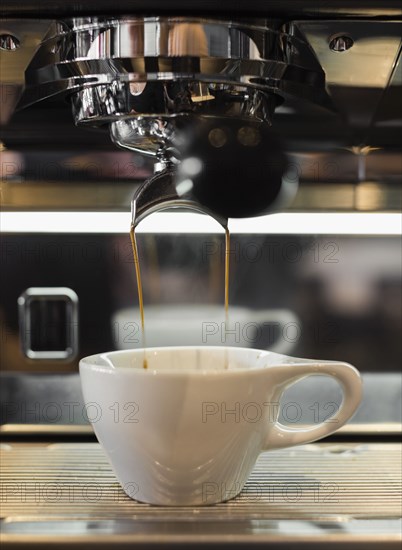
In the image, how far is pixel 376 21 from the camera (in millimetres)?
486

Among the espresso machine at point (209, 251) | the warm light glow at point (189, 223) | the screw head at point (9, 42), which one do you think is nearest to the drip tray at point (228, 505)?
the espresso machine at point (209, 251)

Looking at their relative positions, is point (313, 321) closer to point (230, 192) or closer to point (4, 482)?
point (230, 192)

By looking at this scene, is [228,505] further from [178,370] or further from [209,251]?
[209,251]

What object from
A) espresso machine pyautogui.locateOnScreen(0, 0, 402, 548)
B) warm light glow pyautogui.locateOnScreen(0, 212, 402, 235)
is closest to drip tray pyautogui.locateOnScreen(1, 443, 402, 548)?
espresso machine pyautogui.locateOnScreen(0, 0, 402, 548)

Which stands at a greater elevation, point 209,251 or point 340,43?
point 340,43

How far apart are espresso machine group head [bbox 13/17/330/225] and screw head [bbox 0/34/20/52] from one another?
0.05 ft

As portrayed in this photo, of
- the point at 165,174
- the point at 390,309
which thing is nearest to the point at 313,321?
the point at 390,309

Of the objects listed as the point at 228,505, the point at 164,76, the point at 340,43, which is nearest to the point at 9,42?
the point at 164,76

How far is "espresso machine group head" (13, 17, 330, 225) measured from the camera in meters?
0.47

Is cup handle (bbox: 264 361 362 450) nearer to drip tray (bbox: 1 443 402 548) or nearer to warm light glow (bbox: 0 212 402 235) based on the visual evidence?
drip tray (bbox: 1 443 402 548)

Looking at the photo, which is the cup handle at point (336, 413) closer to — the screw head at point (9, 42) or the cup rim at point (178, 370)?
the cup rim at point (178, 370)

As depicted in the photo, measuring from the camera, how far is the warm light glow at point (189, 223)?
630 millimetres

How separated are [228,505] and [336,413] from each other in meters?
0.09

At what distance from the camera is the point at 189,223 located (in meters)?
0.63
